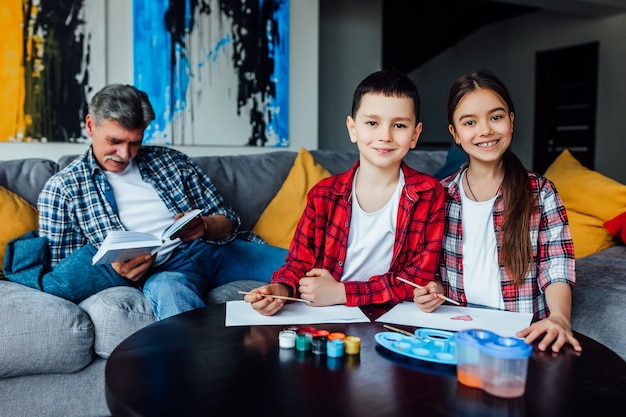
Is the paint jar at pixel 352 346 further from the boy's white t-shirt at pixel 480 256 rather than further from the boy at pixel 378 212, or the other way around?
the boy's white t-shirt at pixel 480 256

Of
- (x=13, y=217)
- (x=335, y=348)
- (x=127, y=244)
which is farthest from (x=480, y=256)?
(x=13, y=217)

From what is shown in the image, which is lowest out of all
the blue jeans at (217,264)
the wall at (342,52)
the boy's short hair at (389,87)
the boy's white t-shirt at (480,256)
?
the blue jeans at (217,264)

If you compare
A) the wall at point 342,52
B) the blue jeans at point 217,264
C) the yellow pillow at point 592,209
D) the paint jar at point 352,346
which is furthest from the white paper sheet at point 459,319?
the wall at point 342,52

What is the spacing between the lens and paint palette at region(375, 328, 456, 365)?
0.93 m

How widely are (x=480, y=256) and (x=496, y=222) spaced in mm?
99

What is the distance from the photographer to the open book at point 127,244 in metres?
1.61

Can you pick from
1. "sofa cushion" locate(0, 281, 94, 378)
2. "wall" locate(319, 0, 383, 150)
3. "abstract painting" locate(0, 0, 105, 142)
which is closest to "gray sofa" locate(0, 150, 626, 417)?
"sofa cushion" locate(0, 281, 94, 378)

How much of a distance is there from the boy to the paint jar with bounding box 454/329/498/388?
540 millimetres

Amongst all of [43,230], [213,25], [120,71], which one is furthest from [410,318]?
[213,25]

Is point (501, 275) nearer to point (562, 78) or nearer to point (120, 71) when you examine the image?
point (120, 71)

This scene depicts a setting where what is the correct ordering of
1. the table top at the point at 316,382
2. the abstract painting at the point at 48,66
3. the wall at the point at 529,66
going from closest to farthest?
the table top at the point at 316,382
the abstract painting at the point at 48,66
the wall at the point at 529,66

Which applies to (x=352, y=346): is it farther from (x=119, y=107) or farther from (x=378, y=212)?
(x=119, y=107)

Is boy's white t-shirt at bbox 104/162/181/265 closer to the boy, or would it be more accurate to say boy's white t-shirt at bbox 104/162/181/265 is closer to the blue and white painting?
the boy

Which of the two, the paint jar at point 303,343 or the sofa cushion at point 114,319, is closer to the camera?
the paint jar at point 303,343
